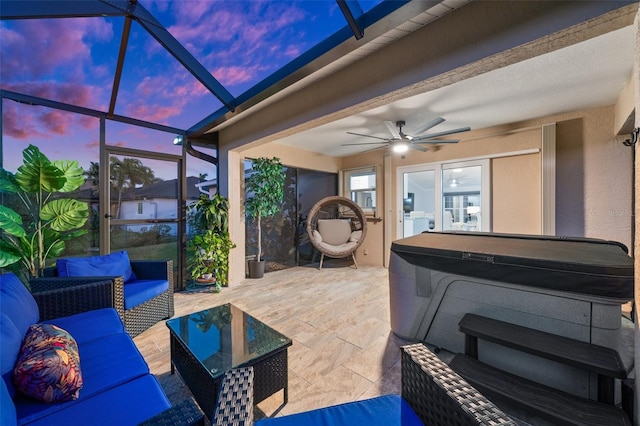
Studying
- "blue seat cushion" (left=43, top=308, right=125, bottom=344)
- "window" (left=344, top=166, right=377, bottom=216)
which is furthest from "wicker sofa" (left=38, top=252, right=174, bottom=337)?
"window" (left=344, top=166, right=377, bottom=216)

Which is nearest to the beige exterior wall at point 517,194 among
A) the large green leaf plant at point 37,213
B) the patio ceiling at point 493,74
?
the patio ceiling at point 493,74

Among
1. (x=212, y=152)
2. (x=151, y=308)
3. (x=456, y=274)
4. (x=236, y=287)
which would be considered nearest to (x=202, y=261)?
(x=236, y=287)

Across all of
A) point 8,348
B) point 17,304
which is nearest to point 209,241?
point 17,304

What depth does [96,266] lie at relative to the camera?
7.88 ft

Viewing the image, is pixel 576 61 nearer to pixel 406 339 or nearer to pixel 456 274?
pixel 456 274

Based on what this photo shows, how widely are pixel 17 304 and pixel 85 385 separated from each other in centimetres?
Result: 72

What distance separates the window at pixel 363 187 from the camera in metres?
5.48

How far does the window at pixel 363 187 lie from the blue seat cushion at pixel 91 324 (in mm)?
4594

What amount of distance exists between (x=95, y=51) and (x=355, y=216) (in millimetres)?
4678

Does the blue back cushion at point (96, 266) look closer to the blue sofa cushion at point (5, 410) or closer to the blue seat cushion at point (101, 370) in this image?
the blue seat cushion at point (101, 370)

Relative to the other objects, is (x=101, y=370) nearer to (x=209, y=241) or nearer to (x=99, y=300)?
(x=99, y=300)

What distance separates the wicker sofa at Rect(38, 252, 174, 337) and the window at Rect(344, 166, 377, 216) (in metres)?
4.03

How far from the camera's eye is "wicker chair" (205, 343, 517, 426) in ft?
2.56

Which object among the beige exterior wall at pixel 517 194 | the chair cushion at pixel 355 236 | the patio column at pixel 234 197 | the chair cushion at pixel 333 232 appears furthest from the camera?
the chair cushion at pixel 333 232
